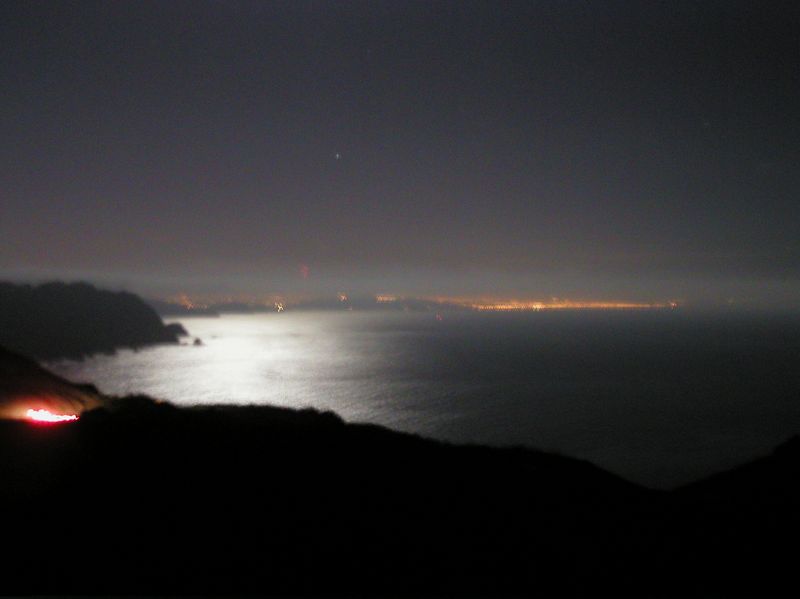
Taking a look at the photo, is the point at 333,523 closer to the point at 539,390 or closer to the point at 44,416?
the point at 44,416

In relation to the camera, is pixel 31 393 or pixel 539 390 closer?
pixel 31 393

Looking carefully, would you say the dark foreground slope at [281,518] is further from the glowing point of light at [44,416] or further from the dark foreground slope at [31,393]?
the dark foreground slope at [31,393]

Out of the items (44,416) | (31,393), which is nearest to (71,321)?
(31,393)

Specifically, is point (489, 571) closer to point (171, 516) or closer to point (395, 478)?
point (395, 478)

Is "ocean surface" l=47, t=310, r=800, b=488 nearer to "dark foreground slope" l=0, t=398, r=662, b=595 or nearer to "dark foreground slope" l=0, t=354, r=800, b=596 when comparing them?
"dark foreground slope" l=0, t=354, r=800, b=596

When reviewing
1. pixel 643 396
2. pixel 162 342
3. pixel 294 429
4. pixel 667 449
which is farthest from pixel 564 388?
pixel 162 342

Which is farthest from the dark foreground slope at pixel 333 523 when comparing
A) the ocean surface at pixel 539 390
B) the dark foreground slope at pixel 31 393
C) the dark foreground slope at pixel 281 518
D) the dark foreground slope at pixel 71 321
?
the dark foreground slope at pixel 71 321

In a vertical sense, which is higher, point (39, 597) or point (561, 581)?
point (39, 597)
